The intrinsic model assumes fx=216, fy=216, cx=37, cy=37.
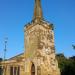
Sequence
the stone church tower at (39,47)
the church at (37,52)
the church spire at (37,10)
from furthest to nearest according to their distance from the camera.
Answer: the church spire at (37,10), the church at (37,52), the stone church tower at (39,47)

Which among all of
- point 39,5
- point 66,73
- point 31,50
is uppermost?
point 39,5

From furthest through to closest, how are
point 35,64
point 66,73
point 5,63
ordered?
point 66,73 < point 5,63 < point 35,64

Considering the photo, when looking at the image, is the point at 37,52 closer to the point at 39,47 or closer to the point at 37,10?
the point at 39,47

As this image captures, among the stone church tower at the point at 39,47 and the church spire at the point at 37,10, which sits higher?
the church spire at the point at 37,10

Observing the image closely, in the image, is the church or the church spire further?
the church spire

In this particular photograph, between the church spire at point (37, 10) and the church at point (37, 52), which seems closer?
the church at point (37, 52)

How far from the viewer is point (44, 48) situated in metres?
38.4

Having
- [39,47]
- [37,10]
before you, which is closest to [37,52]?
[39,47]

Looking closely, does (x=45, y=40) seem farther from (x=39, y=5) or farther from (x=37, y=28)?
(x=39, y=5)

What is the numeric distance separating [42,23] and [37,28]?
1.47 m

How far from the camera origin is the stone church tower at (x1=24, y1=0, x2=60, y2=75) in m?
37.3

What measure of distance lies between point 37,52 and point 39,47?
97cm

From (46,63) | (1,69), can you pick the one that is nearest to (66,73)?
(46,63)

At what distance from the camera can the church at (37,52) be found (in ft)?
123
